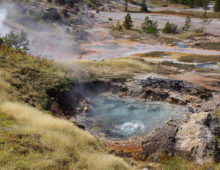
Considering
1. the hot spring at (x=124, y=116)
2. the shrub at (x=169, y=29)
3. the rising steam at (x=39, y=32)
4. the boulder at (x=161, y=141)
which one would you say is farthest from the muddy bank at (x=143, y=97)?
the shrub at (x=169, y=29)

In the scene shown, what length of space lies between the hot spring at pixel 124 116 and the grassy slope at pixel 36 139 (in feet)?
13.7

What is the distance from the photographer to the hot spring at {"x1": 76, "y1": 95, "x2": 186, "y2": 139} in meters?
14.4

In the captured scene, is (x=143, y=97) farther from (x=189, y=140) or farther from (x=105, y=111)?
(x=189, y=140)

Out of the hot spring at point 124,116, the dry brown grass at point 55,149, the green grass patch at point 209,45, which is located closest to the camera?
the dry brown grass at point 55,149

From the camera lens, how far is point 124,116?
1652 cm

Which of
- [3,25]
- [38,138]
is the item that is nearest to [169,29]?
[3,25]

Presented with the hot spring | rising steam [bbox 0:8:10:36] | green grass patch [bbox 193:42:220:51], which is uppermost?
rising steam [bbox 0:8:10:36]

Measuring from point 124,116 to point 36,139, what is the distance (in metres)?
10.1

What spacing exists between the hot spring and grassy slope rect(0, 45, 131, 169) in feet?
13.7

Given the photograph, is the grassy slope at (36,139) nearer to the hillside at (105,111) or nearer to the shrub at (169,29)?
the hillside at (105,111)

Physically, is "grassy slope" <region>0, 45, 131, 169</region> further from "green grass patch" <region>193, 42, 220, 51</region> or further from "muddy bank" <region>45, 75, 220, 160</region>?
"green grass patch" <region>193, 42, 220, 51</region>

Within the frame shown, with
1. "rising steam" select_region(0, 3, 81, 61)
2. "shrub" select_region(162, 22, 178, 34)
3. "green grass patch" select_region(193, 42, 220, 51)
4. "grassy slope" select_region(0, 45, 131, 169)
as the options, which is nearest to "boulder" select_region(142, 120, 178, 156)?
"grassy slope" select_region(0, 45, 131, 169)

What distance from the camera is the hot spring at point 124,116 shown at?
14398 millimetres

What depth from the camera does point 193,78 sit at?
76.3ft
